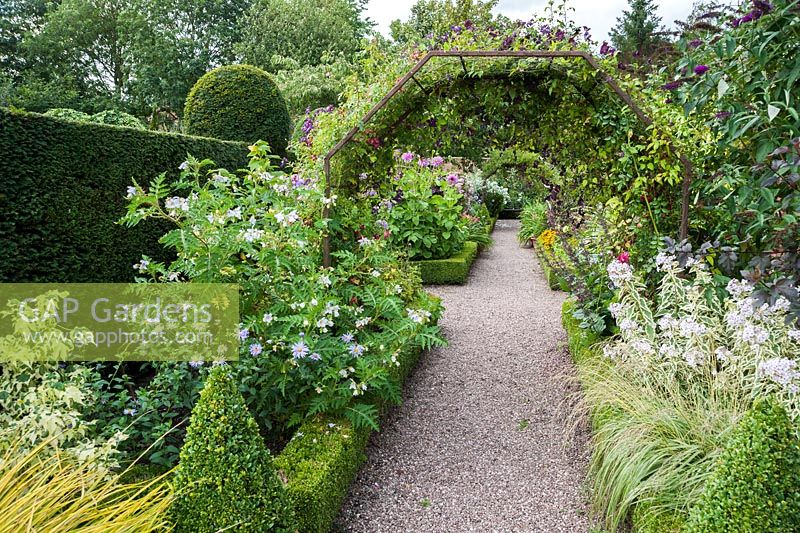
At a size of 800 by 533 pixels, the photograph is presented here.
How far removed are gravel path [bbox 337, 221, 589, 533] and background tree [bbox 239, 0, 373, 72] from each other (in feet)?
59.8

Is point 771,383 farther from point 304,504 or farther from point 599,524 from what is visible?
point 304,504

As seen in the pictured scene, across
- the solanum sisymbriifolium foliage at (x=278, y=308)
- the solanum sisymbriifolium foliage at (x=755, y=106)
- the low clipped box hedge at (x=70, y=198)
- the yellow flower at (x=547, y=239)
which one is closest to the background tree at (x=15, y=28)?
the yellow flower at (x=547, y=239)

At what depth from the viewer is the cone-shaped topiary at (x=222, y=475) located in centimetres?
175

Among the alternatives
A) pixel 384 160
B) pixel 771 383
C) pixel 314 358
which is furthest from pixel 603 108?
pixel 314 358

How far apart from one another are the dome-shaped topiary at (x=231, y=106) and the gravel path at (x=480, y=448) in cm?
429

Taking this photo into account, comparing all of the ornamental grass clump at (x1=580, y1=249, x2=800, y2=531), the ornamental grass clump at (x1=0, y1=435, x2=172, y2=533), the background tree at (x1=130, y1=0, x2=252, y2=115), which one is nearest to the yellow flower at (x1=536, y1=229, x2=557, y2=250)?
the ornamental grass clump at (x1=580, y1=249, x2=800, y2=531)

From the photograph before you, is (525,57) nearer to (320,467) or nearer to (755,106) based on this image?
(755,106)

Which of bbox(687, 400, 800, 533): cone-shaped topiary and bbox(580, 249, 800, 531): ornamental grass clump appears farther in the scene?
bbox(580, 249, 800, 531): ornamental grass clump

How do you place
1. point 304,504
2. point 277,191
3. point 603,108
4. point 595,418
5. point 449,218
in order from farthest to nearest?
point 449,218
point 603,108
point 277,191
point 595,418
point 304,504

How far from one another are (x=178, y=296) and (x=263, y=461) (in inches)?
47.3

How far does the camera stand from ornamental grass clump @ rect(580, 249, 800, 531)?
2.19m

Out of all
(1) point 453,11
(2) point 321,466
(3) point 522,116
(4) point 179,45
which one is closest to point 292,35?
(4) point 179,45

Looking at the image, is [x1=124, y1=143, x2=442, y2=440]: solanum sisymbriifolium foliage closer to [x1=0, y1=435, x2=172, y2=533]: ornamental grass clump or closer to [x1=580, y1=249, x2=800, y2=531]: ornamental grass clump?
[x1=0, y1=435, x2=172, y2=533]: ornamental grass clump

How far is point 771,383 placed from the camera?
2.50m
